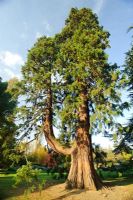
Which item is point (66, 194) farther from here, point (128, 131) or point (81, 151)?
point (128, 131)

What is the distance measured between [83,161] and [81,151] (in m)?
0.88

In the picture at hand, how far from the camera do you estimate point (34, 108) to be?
2920cm

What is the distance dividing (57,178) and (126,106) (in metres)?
12.0

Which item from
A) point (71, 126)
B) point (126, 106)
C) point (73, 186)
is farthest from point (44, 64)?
point (73, 186)

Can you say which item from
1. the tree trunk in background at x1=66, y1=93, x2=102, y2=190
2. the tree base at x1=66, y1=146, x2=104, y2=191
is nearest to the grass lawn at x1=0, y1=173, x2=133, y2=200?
the tree base at x1=66, y1=146, x2=104, y2=191

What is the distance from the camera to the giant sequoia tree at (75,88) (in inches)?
1029

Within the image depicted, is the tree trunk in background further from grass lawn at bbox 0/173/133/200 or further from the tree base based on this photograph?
grass lawn at bbox 0/173/133/200

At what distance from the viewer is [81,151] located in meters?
27.7

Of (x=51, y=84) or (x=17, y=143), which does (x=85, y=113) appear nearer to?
(x=51, y=84)

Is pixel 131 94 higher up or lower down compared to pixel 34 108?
higher up

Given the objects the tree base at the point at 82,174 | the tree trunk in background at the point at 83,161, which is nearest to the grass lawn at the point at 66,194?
the tree base at the point at 82,174

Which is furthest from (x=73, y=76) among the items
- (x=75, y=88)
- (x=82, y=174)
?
(x=82, y=174)

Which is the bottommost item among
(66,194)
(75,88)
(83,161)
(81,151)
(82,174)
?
(66,194)

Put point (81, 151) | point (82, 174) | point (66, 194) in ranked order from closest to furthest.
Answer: point (66, 194)
point (82, 174)
point (81, 151)
